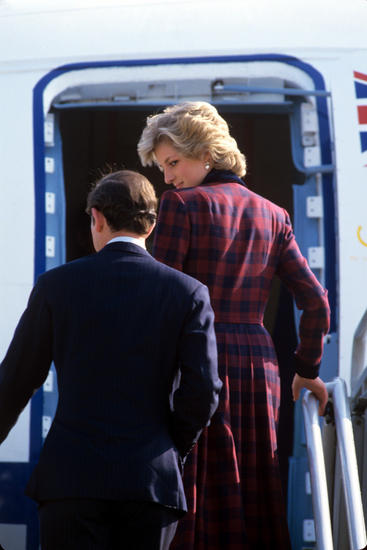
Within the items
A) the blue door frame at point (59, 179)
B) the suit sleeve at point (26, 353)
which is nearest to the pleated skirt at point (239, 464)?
the suit sleeve at point (26, 353)

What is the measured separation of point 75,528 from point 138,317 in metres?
0.43

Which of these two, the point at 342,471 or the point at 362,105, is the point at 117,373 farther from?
the point at 362,105

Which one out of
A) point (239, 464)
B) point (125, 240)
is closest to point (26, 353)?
point (125, 240)

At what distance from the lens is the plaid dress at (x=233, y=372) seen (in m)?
1.96

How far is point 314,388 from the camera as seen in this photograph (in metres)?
2.26

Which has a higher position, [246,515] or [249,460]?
[249,460]

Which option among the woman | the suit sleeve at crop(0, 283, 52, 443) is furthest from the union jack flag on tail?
the suit sleeve at crop(0, 283, 52, 443)

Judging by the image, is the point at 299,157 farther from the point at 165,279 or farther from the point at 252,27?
the point at 165,279

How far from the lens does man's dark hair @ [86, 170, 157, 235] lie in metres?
1.75

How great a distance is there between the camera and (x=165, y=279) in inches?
66.5

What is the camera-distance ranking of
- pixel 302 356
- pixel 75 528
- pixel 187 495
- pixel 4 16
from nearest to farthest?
pixel 75 528 → pixel 187 495 → pixel 302 356 → pixel 4 16

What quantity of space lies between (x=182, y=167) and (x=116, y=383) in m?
0.75

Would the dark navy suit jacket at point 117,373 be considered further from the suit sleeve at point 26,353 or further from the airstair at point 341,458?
the airstair at point 341,458

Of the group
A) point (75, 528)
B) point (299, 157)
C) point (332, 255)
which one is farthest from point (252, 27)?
point (75, 528)
